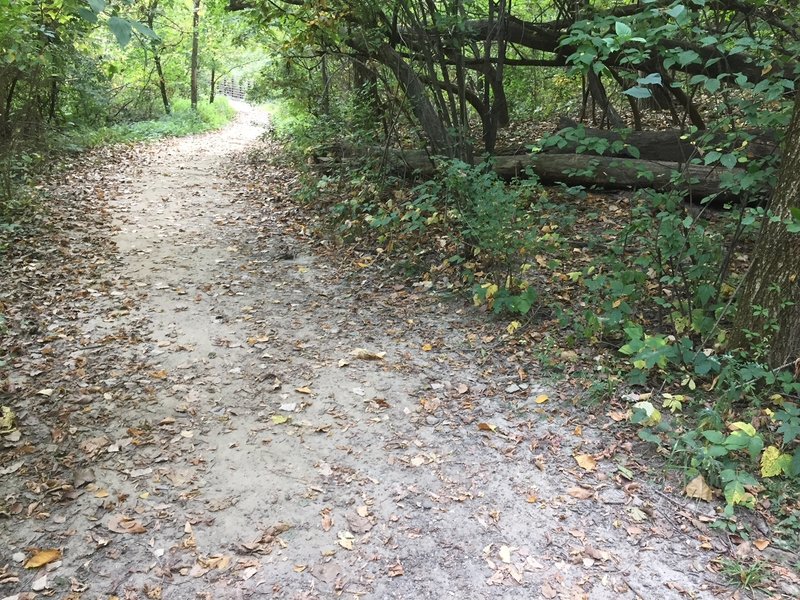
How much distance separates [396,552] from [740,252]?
457 centimetres

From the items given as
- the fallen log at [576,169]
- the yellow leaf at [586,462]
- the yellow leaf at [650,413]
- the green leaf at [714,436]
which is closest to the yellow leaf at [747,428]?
the green leaf at [714,436]

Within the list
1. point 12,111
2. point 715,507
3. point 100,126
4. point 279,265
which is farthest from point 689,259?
point 100,126

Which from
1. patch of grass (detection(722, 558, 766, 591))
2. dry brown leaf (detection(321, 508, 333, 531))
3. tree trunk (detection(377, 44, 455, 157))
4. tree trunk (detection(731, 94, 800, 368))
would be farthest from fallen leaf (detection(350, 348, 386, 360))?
tree trunk (detection(377, 44, 455, 157))

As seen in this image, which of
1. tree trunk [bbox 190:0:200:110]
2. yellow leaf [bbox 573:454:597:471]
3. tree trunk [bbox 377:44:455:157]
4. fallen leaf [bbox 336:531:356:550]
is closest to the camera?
fallen leaf [bbox 336:531:356:550]

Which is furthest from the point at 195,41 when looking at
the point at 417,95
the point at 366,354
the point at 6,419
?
the point at 6,419

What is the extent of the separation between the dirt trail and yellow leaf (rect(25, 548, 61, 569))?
4 cm

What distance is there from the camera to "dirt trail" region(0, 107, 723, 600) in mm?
2893

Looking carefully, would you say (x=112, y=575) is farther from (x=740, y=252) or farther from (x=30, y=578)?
(x=740, y=252)

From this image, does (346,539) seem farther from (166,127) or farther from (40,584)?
(166,127)

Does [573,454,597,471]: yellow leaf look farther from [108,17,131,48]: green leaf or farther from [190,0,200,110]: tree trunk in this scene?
[190,0,200,110]: tree trunk

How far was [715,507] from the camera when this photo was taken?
3.18m

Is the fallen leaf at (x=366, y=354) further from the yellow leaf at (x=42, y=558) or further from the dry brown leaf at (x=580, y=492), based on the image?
the yellow leaf at (x=42, y=558)

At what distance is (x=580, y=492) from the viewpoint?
3375 millimetres

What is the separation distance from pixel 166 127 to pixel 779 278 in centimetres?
1851
